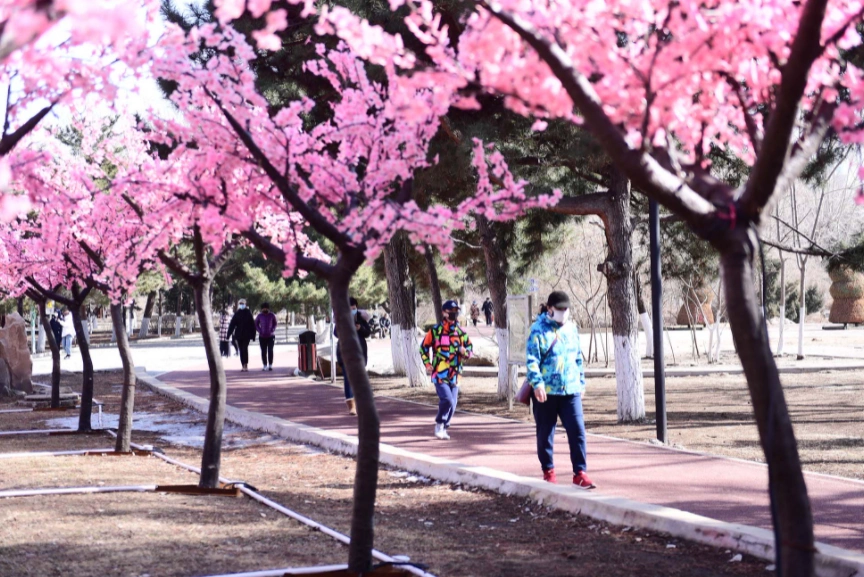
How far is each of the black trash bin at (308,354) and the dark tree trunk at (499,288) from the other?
9.29m

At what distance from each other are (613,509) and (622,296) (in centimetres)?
752

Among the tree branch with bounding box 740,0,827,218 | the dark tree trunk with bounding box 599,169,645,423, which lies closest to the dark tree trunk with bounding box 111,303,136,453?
the dark tree trunk with bounding box 599,169,645,423

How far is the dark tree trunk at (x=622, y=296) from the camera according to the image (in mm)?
14625

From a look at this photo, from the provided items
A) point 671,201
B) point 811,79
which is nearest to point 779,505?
point 671,201

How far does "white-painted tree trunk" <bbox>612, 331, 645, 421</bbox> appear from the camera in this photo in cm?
1458

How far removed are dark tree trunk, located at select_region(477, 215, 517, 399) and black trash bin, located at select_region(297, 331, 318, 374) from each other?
30.5 ft

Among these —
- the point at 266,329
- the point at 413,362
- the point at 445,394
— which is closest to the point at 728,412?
the point at 445,394

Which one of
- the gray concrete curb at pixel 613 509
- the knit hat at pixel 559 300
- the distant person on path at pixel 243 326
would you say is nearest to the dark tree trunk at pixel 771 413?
the gray concrete curb at pixel 613 509

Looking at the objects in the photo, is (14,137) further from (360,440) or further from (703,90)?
(703,90)

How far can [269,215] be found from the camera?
28.1ft

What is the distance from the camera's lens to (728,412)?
15617mm

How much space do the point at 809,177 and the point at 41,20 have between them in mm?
13646

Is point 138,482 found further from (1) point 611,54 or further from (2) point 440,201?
(2) point 440,201

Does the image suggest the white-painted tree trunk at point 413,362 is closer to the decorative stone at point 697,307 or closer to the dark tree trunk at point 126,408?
the decorative stone at point 697,307
